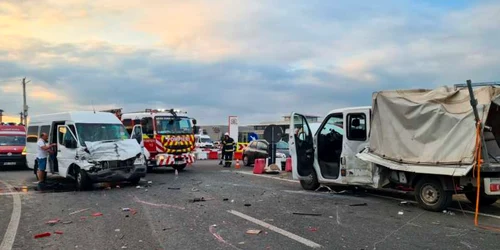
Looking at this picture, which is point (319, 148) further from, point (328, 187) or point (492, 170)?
point (492, 170)

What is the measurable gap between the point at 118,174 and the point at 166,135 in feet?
18.9

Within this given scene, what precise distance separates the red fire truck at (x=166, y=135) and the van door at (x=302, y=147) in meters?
7.77

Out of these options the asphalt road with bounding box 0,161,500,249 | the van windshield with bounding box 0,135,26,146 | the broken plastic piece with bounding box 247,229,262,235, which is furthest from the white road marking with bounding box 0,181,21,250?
the van windshield with bounding box 0,135,26,146

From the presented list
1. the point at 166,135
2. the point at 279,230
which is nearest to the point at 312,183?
the point at 279,230

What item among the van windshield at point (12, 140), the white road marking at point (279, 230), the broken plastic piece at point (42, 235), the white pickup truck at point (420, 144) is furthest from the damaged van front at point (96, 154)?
the van windshield at point (12, 140)

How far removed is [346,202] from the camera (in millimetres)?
9688

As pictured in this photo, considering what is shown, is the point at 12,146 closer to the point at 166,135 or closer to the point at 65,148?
the point at 166,135

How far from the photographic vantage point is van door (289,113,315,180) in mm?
11617

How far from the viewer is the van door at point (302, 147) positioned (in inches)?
457

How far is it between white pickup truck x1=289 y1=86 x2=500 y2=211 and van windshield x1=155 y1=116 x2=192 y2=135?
885 centimetres

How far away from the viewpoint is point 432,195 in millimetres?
8508

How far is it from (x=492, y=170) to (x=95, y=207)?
8.04 meters

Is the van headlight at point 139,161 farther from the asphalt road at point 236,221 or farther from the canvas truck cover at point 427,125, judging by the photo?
the canvas truck cover at point 427,125

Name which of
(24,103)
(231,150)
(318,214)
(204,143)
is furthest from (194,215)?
(24,103)
